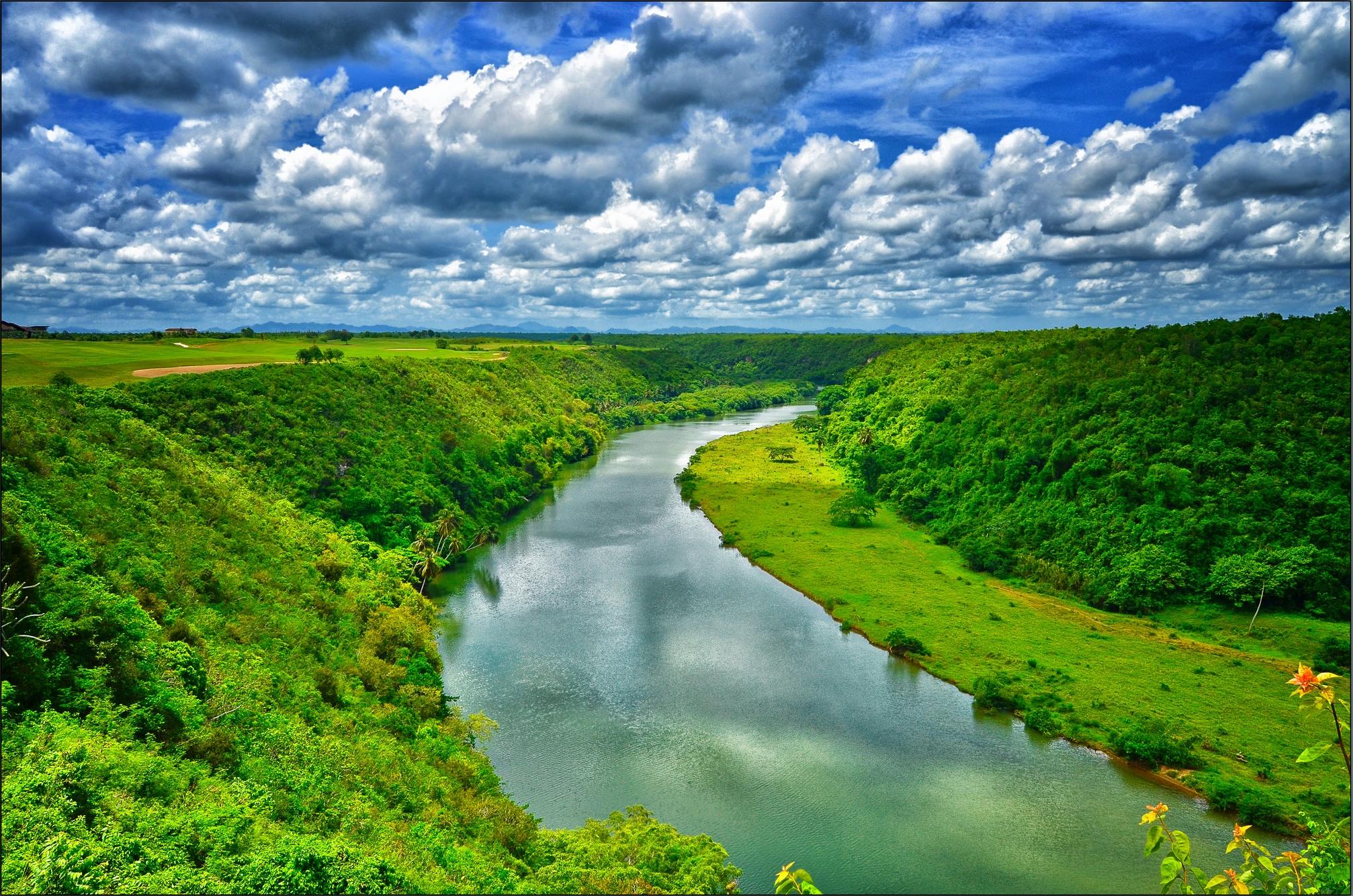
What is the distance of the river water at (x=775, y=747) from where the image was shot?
26.4 meters

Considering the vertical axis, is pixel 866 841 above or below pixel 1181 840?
below

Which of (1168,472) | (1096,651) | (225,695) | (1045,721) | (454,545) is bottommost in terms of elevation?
(1045,721)

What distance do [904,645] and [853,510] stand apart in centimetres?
3006

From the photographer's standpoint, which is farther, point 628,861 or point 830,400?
point 830,400

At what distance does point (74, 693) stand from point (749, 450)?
10101 centimetres

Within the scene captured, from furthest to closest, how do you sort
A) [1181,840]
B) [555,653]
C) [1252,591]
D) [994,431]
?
[994,431]
[1252,591]
[555,653]
[1181,840]

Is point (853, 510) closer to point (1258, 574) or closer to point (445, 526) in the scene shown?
point (1258, 574)

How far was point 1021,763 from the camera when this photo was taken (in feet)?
109

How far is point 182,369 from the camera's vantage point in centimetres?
6322

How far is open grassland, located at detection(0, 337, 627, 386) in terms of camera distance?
2029 inches

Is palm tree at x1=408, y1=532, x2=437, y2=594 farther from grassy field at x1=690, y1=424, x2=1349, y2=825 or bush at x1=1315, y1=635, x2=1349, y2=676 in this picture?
bush at x1=1315, y1=635, x2=1349, y2=676

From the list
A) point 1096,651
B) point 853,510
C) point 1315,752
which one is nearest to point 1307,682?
point 1315,752

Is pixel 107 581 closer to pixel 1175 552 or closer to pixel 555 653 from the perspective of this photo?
pixel 555 653

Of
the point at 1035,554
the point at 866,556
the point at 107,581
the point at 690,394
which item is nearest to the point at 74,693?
the point at 107,581
